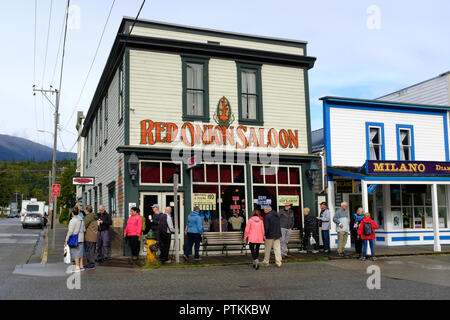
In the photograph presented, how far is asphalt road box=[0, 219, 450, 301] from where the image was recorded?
941 centimetres

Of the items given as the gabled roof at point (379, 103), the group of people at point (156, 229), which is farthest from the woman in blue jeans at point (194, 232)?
the gabled roof at point (379, 103)

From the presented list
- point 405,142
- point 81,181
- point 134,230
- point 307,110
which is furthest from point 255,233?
point 405,142

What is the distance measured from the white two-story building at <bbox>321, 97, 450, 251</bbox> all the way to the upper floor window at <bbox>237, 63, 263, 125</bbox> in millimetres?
2940

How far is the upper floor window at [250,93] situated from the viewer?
61.7 feet

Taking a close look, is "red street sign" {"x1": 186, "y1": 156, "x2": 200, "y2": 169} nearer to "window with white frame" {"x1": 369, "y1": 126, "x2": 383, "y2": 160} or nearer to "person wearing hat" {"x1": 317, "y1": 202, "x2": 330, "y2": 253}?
"person wearing hat" {"x1": 317, "y1": 202, "x2": 330, "y2": 253}

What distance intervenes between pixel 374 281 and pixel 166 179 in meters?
8.60

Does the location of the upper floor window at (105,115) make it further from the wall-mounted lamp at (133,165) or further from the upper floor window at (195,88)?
the wall-mounted lamp at (133,165)

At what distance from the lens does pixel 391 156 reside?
2084 centimetres

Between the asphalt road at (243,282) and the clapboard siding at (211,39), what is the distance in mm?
8811

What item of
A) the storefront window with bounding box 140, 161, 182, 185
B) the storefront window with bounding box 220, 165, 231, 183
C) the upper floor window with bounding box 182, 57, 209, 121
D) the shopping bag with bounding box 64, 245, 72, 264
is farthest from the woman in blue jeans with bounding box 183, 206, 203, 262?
the upper floor window with bounding box 182, 57, 209, 121

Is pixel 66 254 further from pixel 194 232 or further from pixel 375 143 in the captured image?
pixel 375 143

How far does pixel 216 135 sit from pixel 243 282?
25.9 feet

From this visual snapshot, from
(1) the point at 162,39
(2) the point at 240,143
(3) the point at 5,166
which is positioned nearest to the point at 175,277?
(2) the point at 240,143
